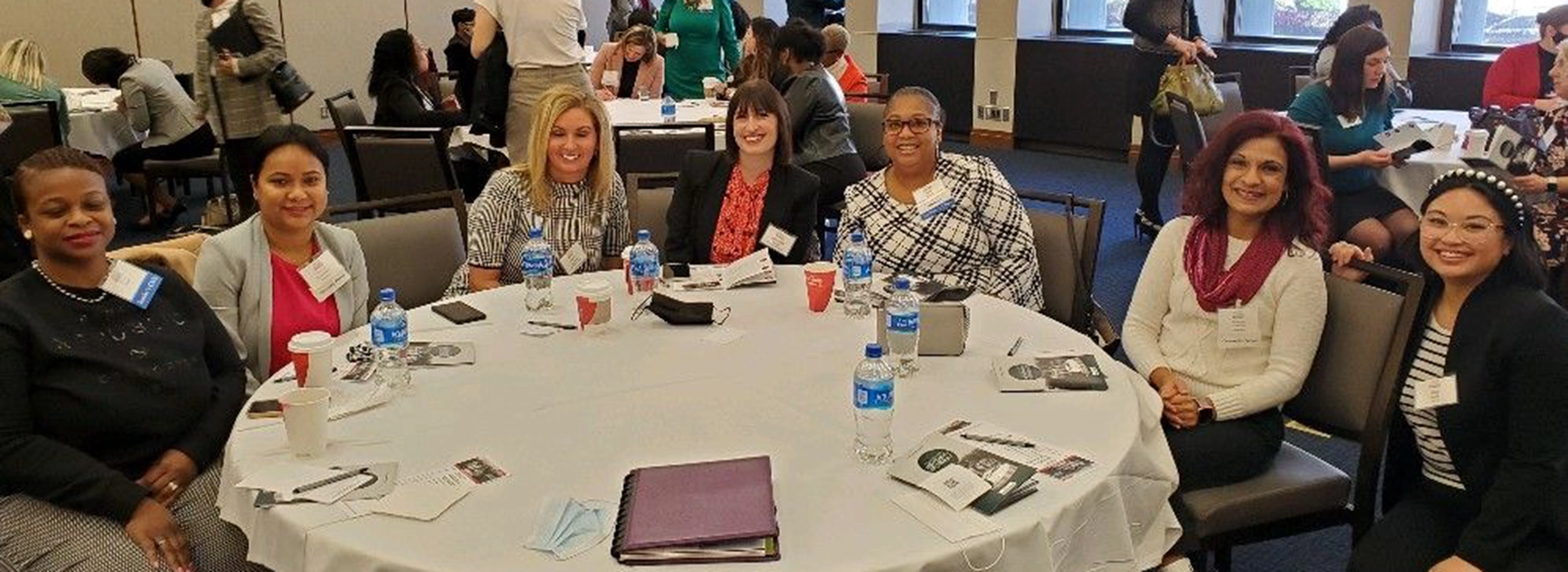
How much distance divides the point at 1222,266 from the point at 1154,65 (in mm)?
4720

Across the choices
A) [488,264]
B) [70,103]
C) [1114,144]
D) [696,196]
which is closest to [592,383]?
[488,264]

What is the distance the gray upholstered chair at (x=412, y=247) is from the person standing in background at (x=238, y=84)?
3252 millimetres

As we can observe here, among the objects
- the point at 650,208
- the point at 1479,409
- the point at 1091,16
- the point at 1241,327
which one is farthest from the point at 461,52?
the point at 1479,409

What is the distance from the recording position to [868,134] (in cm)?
613

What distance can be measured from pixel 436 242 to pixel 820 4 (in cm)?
658

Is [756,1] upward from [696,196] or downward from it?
upward

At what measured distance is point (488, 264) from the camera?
358cm

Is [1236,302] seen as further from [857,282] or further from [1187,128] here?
[1187,128]

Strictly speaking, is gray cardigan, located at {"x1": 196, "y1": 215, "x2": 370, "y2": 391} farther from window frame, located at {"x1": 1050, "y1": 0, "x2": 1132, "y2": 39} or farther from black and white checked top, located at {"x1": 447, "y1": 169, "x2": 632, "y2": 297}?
window frame, located at {"x1": 1050, "y1": 0, "x2": 1132, "y2": 39}

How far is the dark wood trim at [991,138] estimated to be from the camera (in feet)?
33.1

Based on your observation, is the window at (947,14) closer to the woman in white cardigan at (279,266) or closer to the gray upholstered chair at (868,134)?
the gray upholstered chair at (868,134)

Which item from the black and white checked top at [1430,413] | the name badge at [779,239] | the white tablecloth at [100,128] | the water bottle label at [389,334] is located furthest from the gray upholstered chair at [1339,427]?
the white tablecloth at [100,128]

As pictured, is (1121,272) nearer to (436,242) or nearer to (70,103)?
(436,242)

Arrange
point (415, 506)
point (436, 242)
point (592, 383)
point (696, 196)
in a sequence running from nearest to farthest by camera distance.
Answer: point (415, 506), point (592, 383), point (436, 242), point (696, 196)
